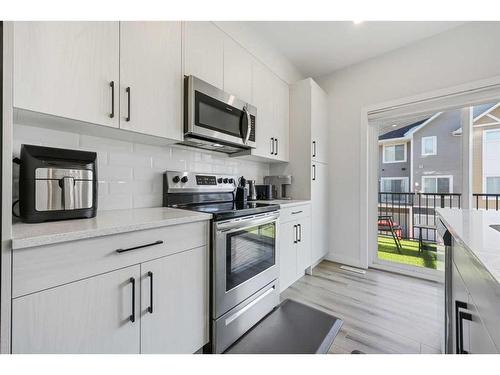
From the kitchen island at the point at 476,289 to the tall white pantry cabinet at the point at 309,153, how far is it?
1.54 meters

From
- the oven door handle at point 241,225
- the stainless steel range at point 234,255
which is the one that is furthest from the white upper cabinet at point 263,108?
the oven door handle at point 241,225

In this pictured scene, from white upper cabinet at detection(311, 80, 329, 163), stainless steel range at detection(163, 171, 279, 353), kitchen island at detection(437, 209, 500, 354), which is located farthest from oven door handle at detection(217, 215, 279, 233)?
white upper cabinet at detection(311, 80, 329, 163)

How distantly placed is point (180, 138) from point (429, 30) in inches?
108

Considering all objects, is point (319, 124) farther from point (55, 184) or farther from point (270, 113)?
point (55, 184)

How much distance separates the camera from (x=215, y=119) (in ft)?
5.58

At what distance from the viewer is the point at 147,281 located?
1.04 m

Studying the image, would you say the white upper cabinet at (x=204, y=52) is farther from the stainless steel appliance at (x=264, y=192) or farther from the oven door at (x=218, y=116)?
the stainless steel appliance at (x=264, y=192)

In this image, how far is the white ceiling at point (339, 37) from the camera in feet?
6.98

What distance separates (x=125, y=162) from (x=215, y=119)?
73 centimetres

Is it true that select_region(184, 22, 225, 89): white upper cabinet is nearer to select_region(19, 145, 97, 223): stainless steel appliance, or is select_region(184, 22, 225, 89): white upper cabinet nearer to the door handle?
select_region(19, 145, 97, 223): stainless steel appliance

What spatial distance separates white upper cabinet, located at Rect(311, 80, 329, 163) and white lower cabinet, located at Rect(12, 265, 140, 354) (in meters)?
2.26

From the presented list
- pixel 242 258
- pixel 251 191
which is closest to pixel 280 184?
pixel 251 191
